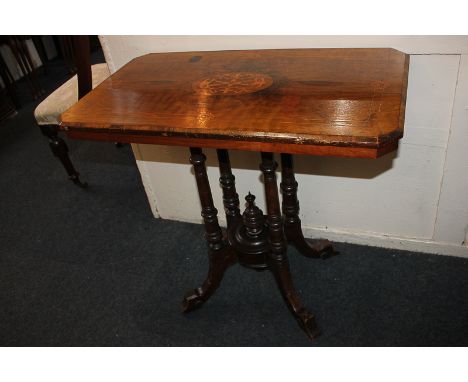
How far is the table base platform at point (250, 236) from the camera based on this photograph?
1506 mm

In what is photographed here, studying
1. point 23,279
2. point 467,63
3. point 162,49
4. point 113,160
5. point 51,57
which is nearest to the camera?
point 467,63

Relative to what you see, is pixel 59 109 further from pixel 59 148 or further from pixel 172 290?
pixel 172 290

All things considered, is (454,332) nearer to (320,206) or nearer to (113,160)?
(320,206)

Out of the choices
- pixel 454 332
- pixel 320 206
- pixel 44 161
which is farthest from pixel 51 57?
pixel 454 332

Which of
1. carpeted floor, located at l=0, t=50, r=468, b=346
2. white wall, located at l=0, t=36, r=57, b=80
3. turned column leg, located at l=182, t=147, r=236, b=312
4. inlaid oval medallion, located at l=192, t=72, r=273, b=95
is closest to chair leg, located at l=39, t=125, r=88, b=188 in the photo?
carpeted floor, located at l=0, t=50, r=468, b=346

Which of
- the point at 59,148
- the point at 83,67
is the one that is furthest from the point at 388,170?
the point at 59,148

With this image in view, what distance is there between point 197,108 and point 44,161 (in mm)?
2196

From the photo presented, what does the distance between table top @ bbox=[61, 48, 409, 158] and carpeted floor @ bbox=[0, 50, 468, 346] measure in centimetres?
87

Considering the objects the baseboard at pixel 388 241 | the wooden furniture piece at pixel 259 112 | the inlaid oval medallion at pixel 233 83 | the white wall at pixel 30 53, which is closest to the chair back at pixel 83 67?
the wooden furniture piece at pixel 259 112

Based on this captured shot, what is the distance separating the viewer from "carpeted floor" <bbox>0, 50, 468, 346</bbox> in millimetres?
1615

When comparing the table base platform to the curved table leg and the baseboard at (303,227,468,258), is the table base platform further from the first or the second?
the baseboard at (303,227,468,258)

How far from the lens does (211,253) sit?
5.46 ft

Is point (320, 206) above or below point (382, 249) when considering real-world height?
above

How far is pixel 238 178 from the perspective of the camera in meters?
1.93
